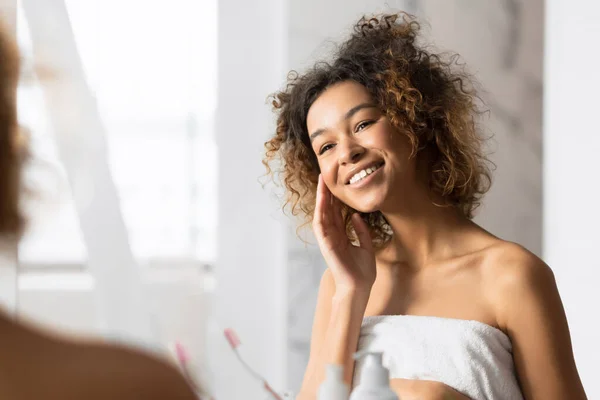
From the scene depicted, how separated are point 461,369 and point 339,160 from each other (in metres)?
0.34

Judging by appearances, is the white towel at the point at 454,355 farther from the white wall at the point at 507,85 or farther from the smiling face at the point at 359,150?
the white wall at the point at 507,85

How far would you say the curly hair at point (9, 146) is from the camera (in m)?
0.41

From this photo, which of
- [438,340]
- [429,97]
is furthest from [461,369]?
[429,97]

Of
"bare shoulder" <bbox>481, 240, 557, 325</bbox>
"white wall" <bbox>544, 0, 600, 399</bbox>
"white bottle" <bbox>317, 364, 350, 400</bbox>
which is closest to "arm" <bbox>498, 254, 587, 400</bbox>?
"bare shoulder" <bbox>481, 240, 557, 325</bbox>

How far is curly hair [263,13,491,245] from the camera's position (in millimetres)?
1146

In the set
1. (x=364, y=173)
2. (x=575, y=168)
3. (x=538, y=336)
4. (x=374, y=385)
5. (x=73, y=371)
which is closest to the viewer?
(x=73, y=371)

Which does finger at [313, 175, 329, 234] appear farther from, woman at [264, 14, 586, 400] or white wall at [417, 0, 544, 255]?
white wall at [417, 0, 544, 255]

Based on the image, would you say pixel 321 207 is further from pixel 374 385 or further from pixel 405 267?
pixel 374 385

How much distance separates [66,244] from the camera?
1759 mm

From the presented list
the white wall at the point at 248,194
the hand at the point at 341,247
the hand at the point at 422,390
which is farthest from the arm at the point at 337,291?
the white wall at the point at 248,194

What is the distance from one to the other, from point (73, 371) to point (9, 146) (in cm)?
13

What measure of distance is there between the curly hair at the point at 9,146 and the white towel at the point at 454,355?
0.69m

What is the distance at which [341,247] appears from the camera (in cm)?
117

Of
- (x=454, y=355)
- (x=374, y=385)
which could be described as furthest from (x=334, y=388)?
(x=454, y=355)
